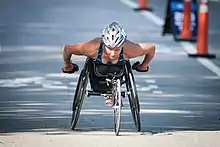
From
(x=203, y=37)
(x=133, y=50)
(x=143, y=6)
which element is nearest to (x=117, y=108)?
(x=133, y=50)

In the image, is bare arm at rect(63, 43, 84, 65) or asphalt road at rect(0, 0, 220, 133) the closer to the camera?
bare arm at rect(63, 43, 84, 65)

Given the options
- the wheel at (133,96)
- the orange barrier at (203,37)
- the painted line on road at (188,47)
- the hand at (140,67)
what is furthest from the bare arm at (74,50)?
the orange barrier at (203,37)

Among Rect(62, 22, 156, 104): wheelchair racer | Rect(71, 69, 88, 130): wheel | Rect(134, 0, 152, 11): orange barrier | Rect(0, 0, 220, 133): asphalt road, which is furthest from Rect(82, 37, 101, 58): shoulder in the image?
Rect(134, 0, 152, 11): orange barrier

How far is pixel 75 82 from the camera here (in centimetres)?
1522

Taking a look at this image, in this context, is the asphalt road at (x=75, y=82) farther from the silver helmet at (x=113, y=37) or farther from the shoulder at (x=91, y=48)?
the silver helmet at (x=113, y=37)

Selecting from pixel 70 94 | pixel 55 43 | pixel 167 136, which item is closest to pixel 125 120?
pixel 167 136

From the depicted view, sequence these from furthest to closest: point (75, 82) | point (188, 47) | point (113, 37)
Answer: point (188, 47) → point (75, 82) → point (113, 37)

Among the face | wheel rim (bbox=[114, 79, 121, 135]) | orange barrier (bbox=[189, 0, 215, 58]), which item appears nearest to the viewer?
wheel rim (bbox=[114, 79, 121, 135])

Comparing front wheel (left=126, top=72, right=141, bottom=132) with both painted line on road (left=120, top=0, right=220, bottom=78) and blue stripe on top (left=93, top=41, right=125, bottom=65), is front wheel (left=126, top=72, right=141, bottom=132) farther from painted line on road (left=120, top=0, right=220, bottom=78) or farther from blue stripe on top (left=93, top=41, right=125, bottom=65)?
painted line on road (left=120, top=0, right=220, bottom=78)

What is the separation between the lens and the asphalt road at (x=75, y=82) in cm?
1188

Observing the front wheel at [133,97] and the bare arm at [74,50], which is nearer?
the bare arm at [74,50]

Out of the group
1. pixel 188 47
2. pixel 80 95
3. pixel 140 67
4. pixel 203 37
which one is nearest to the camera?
pixel 80 95

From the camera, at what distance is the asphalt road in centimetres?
1188

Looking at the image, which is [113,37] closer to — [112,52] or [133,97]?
[112,52]
